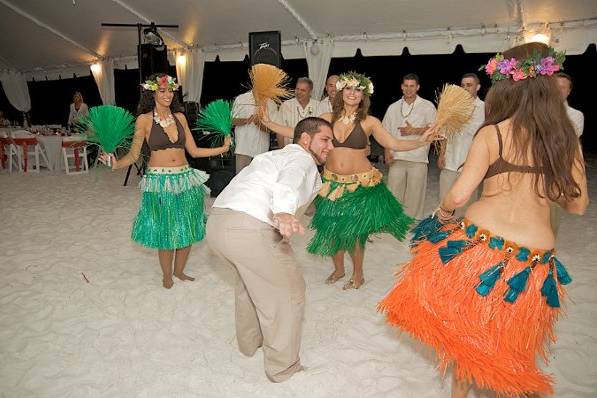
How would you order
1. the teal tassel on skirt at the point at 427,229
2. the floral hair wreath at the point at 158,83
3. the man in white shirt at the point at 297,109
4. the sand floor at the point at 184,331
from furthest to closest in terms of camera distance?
1. the man in white shirt at the point at 297,109
2. the floral hair wreath at the point at 158,83
3. the sand floor at the point at 184,331
4. the teal tassel on skirt at the point at 427,229

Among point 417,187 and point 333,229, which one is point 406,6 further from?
point 333,229

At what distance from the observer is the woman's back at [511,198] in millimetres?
1585

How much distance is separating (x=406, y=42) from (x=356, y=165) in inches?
154

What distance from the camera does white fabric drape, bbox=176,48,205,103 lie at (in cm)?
865

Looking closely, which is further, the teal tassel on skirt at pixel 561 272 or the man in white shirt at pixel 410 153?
the man in white shirt at pixel 410 153

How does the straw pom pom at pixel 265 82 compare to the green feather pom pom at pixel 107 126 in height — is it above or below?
above

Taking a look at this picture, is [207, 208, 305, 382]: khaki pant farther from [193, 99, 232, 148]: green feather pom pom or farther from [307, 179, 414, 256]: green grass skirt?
[193, 99, 232, 148]: green feather pom pom

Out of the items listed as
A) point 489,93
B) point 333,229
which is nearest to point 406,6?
point 333,229

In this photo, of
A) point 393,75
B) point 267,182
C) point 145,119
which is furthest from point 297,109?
point 393,75

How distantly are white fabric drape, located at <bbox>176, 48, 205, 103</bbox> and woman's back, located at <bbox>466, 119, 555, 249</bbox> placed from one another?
7860 millimetres

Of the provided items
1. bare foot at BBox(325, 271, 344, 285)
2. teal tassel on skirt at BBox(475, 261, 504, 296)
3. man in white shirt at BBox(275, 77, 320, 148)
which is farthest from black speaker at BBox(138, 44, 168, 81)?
teal tassel on skirt at BBox(475, 261, 504, 296)

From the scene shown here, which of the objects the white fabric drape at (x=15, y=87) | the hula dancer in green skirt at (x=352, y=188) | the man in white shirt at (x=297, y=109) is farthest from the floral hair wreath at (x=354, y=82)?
the white fabric drape at (x=15, y=87)

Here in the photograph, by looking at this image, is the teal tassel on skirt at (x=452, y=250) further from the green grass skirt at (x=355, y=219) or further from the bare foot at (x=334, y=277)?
the bare foot at (x=334, y=277)

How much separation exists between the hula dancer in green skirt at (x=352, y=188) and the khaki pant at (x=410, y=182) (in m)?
1.70
